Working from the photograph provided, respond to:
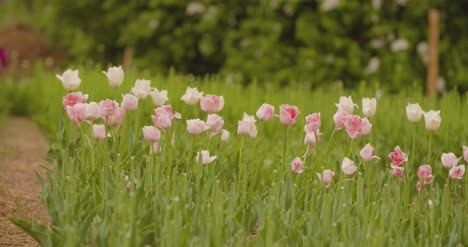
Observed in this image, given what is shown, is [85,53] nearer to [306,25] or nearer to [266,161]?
[306,25]

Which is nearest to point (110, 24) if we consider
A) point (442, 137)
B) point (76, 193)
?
point (442, 137)

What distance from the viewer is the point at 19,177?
15.2ft

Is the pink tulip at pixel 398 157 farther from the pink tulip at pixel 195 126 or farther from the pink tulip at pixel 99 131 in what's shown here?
the pink tulip at pixel 99 131

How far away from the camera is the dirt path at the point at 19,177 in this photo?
340cm

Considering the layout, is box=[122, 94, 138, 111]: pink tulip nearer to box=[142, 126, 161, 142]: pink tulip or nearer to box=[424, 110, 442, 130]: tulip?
box=[142, 126, 161, 142]: pink tulip

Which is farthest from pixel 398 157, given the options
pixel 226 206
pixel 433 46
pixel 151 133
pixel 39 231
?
pixel 433 46

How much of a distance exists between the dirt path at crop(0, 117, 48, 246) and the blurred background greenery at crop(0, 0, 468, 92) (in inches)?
98.2

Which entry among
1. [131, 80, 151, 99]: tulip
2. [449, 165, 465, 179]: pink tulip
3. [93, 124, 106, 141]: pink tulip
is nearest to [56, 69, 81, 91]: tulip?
[131, 80, 151, 99]: tulip

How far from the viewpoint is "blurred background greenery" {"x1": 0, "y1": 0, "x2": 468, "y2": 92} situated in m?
8.58

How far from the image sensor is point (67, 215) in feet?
9.19

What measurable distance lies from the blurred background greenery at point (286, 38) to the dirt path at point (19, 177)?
249 centimetres

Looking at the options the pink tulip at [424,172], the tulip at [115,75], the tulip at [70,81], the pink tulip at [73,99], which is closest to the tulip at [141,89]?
the tulip at [115,75]

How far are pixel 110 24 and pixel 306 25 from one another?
3394mm

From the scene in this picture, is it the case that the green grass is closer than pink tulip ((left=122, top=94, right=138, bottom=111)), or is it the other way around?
the green grass
